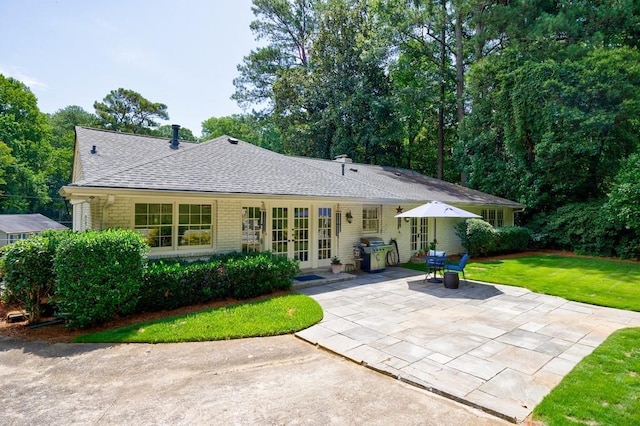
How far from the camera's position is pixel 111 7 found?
916cm

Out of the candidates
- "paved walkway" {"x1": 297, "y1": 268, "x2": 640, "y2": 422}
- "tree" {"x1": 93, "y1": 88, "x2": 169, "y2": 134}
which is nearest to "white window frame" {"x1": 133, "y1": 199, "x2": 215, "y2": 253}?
"paved walkway" {"x1": 297, "y1": 268, "x2": 640, "y2": 422}

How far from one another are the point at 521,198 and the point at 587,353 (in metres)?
15.1

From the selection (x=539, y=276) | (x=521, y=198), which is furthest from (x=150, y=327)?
(x=521, y=198)

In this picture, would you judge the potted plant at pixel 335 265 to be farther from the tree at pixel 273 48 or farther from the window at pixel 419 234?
the tree at pixel 273 48

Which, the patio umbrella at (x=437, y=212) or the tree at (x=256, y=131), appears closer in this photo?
the patio umbrella at (x=437, y=212)

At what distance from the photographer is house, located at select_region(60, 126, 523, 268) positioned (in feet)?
24.8

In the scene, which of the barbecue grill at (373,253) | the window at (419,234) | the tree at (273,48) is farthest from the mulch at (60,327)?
the tree at (273,48)

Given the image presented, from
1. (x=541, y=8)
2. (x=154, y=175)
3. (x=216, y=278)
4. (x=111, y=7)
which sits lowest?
(x=216, y=278)

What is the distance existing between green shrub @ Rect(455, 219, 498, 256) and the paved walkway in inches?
214

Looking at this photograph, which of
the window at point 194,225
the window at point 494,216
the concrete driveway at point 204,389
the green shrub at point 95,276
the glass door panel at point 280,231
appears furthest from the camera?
the window at point 494,216

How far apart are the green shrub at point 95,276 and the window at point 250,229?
337 centimetres

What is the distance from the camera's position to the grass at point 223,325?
5.53 metres

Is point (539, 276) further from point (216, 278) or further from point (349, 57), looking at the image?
point (349, 57)


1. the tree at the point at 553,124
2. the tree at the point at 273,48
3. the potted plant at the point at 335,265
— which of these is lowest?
the potted plant at the point at 335,265
